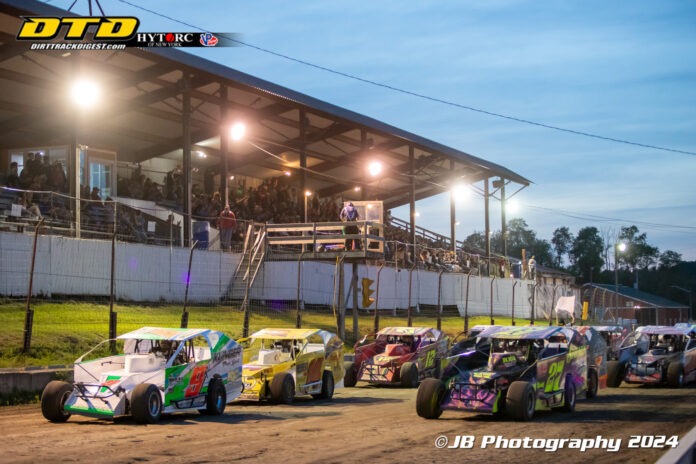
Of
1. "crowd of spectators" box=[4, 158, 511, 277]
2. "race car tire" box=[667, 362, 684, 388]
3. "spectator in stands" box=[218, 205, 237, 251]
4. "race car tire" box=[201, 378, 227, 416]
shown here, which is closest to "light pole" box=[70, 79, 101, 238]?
"crowd of spectators" box=[4, 158, 511, 277]

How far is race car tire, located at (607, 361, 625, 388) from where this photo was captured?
74.5ft

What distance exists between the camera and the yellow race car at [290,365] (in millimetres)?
18062

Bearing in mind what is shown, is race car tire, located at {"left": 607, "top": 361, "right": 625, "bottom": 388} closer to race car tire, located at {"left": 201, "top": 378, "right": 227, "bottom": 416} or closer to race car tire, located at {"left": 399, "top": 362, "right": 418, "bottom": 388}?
race car tire, located at {"left": 399, "top": 362, "right": 418, "bottom": 388}

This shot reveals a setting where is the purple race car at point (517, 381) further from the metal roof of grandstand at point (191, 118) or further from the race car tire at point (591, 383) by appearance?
the metal roof of grandstand at point (191, 118)

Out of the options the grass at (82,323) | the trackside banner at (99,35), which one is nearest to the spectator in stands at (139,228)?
the grass at (82,323)

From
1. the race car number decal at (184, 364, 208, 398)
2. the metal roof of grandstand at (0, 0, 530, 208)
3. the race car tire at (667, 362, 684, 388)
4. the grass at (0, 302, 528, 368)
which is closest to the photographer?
the race car number decal at (184, 364, 208, 398)

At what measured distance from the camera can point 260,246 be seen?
31828mm

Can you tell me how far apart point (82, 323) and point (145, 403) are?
7907 mm

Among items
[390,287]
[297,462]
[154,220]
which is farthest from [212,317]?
[297,462]

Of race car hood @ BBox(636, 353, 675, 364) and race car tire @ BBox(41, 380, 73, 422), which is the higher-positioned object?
race car hood @ BBox(636, 353, 675, 364)

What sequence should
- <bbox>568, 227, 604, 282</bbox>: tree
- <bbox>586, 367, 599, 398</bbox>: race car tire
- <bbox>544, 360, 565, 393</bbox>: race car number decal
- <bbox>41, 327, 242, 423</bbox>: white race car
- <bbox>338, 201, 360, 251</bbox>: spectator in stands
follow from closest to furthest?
<bbox>41, 327, 242, 423</bbox>: white race car
<bbox>544, 360, 565, 393</bbox>: race car number decal
<bbox>586, 367, 599, 398</bbox>: race car tire
<bbox>338, 201, 360, 251</bbox>: spectator in stands
<bbox>568, 227, 604, 282</bbox>: tree

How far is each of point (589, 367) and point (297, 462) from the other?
34.8ft

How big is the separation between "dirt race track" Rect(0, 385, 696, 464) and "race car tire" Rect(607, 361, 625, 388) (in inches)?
165

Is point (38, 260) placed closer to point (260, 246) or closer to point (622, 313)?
point (260, 246)
